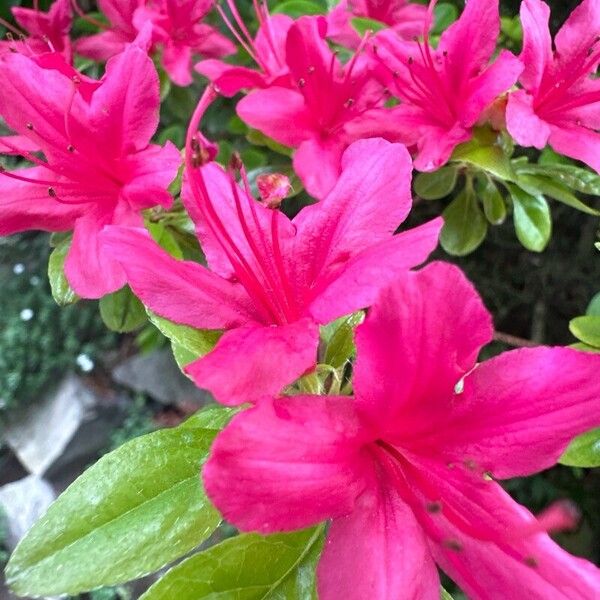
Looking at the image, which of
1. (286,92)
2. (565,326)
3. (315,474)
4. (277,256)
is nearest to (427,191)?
(286,92)

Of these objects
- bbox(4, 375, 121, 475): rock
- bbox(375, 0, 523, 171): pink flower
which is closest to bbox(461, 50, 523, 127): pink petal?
bbox(375, 0, 523, 171): pink flower

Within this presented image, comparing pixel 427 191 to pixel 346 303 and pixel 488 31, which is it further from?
pixel 346 303

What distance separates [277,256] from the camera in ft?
1.73

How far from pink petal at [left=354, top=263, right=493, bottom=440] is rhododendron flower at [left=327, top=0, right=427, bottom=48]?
647 millimetres

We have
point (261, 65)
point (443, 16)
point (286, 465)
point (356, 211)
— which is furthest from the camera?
point (443, 16)

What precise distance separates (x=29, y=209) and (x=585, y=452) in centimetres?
60

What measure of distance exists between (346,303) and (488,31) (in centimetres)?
42

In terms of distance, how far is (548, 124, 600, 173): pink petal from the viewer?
2.39 feet

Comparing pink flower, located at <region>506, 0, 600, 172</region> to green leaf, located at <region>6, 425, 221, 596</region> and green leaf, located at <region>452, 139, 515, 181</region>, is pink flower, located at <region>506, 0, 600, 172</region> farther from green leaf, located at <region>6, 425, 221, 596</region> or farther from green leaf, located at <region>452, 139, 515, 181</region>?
green leaf, located at <region>6, 425, 221, 596</region>

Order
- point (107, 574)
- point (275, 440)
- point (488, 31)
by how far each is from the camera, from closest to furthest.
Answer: point (275, 440) → point (107, 574) → point (488, 31)

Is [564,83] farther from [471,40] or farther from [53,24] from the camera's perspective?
[53,24]

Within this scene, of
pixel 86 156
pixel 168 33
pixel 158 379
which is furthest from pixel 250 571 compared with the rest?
pixel 158 379

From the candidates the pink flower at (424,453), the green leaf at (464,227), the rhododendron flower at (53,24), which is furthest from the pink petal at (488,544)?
the rhododendron flower at (53,24)

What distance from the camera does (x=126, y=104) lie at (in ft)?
2.25
